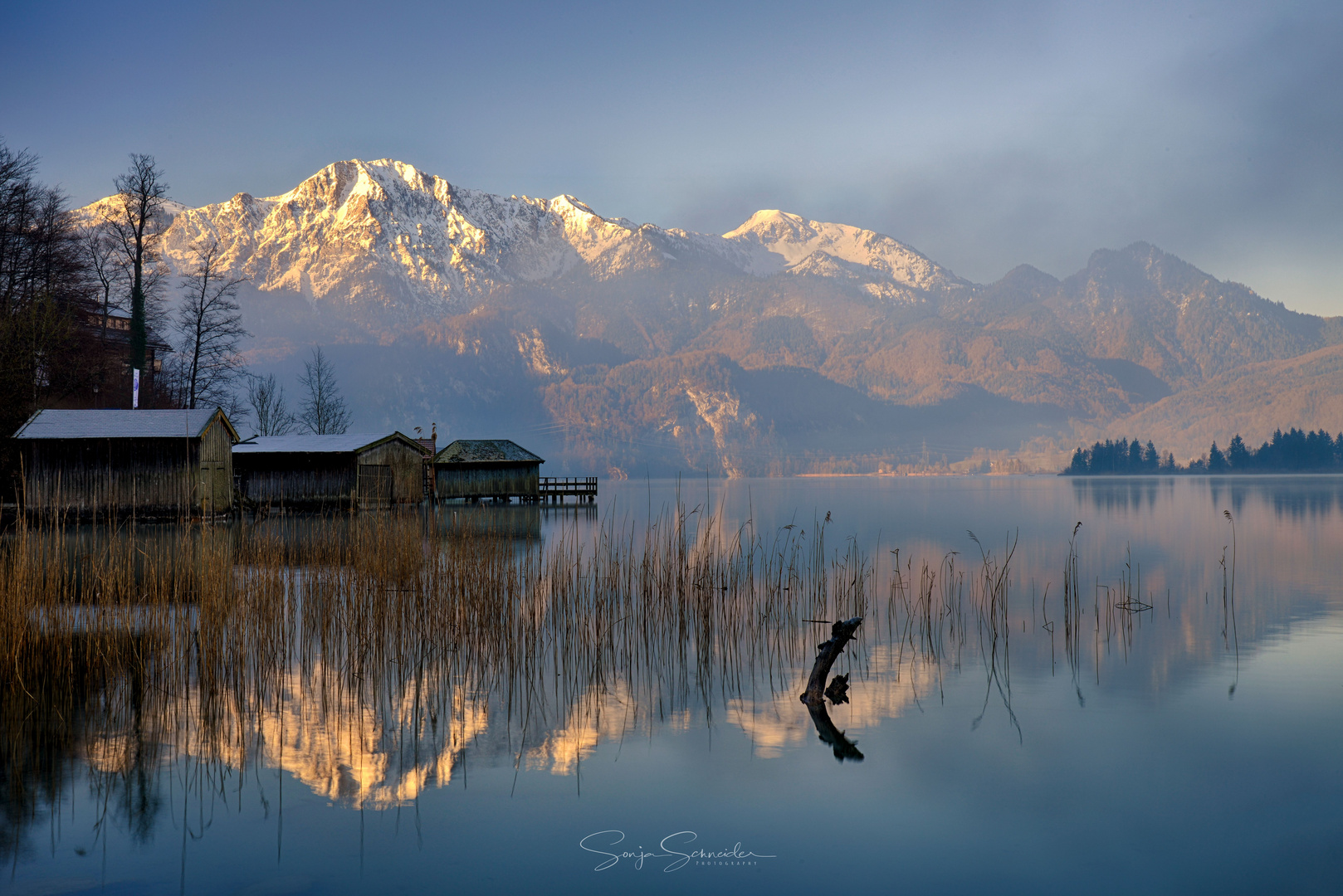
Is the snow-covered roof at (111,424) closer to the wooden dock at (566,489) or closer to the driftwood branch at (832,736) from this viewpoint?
the driftwood branch at (832,736)

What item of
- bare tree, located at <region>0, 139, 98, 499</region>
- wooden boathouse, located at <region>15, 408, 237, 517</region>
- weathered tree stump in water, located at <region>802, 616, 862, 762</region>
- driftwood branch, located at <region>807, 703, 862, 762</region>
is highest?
bare tree, located at <region>0, 139, 98, 499</region>

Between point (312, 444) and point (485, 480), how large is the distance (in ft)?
56.9

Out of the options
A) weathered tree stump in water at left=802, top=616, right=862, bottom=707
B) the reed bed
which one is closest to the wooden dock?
the reed bed

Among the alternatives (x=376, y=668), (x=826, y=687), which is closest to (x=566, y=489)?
(x=376, y=668)

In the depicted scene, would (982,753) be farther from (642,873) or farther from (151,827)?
(151,827)

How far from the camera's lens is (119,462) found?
35.9 m

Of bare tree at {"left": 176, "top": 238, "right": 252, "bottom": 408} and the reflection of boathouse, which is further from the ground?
bare tree at {"left": 176, "top": 238, "right": 252, "bottom": 408}

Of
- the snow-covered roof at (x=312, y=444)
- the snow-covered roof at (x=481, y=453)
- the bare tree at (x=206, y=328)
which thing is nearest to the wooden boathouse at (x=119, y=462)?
the snow-covered roof at (x=312, y=444)

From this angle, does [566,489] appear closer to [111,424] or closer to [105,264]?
[105,264]

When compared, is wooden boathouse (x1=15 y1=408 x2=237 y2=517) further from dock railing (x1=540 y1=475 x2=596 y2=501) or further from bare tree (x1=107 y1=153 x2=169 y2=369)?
dock railing (x1=540 y1=475 x2=596 y2=501)

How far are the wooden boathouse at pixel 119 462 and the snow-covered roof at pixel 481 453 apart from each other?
24.5 m

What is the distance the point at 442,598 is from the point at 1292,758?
10574 millimetres

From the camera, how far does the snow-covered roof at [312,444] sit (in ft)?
156

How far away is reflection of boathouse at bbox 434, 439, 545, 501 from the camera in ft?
205
